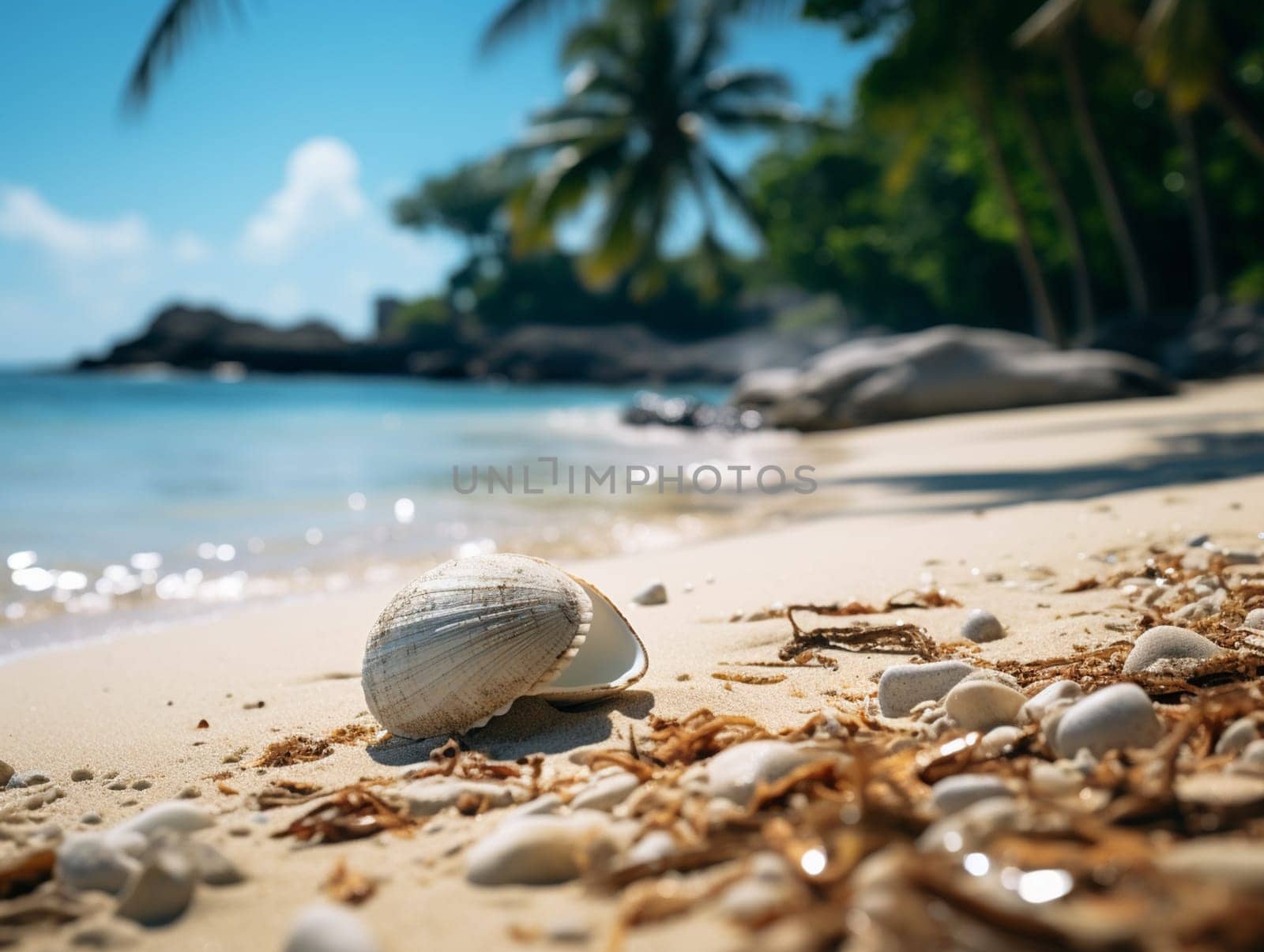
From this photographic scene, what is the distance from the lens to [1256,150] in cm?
1595

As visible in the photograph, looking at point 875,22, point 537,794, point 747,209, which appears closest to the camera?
point 537,794

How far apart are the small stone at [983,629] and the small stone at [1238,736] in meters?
1.28

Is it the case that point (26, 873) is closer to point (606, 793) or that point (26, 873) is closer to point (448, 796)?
point (448, 796)

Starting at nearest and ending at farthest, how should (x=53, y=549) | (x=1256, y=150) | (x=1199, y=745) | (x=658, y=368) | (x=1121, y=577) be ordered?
1. (x=1199, y=745)
2. (x=1121, y=577)
3. (x=53, y=549)
4. (x=1256, y=150)
5. (x=658, y=368)

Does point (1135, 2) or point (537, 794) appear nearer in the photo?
point (537, 794)

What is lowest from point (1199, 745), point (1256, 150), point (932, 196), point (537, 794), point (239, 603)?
point (239, 603)

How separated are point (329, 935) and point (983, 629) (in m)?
2.35

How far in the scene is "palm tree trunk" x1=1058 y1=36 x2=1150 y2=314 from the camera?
18547mm

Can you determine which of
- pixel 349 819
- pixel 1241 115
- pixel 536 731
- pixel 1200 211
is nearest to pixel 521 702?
pixel 536 731

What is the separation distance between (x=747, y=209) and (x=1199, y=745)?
83.3ft

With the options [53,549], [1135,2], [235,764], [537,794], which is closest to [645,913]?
[537,794]

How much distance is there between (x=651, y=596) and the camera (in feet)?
14.3

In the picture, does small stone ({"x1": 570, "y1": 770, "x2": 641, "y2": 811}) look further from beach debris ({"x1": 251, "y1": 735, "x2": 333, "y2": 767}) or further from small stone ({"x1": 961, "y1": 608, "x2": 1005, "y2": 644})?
small stone ({"x1": 961, "y1": 608, "x2": 1005, "y2": 644})

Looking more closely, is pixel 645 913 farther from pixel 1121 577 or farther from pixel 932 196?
pixel 932 196
